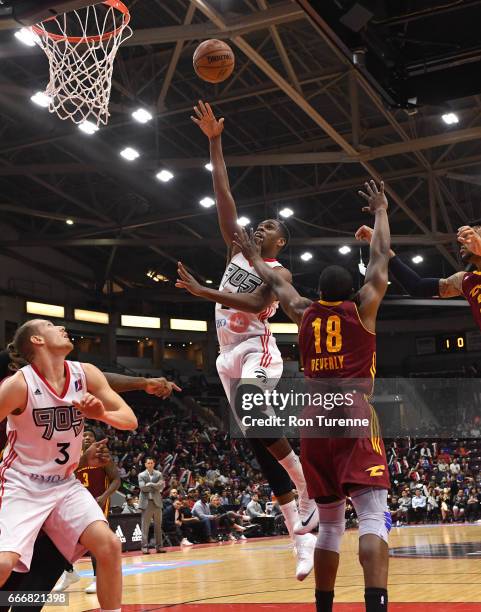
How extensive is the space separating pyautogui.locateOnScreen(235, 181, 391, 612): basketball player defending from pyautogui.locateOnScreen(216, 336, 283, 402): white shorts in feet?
2.98

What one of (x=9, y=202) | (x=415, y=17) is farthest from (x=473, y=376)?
(x=415, y=17)

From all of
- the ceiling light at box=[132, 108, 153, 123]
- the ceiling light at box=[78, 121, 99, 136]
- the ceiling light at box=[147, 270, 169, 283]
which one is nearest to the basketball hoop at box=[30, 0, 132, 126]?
the ceiling light at box=[78, 121, 99, 136]

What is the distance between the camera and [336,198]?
27.1 metres

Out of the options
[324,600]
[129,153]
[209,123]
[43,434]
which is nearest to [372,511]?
[324,600]

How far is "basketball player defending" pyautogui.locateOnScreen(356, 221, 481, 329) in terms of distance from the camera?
17.4 ft

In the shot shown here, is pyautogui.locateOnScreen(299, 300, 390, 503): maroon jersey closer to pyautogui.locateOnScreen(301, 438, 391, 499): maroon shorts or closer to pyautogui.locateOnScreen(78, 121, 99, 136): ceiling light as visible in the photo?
Answer: pyautogui.locateOnScreen(301, 438, 391, 499): maroon shorts

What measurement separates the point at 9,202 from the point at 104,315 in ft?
34.4

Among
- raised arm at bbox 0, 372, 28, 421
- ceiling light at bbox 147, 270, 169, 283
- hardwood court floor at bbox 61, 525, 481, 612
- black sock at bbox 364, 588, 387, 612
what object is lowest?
hardwood court floor at bbox 61, 525, 481, 612

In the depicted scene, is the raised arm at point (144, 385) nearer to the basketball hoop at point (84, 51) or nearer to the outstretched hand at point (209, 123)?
the outstretched hand at point (209, 123)

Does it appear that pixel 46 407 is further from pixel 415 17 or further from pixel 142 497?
pixel 142 497

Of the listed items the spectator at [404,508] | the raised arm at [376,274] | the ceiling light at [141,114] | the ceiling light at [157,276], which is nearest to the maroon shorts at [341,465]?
the raised arm at [376,274]

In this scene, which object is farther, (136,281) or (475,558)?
(136,281)

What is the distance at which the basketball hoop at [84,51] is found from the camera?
920cm

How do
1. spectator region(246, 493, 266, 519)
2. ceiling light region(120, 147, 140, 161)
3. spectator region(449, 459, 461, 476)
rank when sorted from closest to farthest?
ceiling light region(120, 147, 140, 161) → spectator region(246, 493, 266, 519) → spectator region(449, 459, 461, 476)
